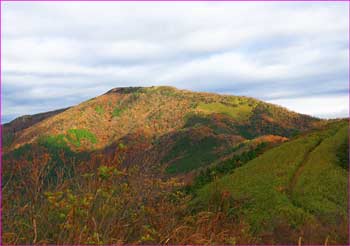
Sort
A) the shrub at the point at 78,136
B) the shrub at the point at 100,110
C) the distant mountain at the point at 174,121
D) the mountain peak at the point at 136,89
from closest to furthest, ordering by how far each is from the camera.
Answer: the distant mountain at the point at 174,121
the shrub at the point at 78,136
the shrub at the point at 100,110
the mountain peak at the point at 136,89

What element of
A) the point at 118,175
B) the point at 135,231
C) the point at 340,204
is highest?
the point at 118,175

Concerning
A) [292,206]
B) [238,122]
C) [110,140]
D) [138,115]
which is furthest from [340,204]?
[138,115]

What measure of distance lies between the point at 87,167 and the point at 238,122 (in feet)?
387

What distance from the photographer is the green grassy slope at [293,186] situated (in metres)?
24.5

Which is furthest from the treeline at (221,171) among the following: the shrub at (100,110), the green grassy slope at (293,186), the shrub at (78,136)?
the shrub at (100,110)

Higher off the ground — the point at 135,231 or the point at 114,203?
the point at 114,203

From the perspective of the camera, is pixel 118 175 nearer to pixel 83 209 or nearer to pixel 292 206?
pixel 83 209

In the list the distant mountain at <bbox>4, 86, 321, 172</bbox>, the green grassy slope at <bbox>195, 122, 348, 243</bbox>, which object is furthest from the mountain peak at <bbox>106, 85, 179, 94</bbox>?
the green grassy slope at <bbox>195, 122, 348, 243</bbox>

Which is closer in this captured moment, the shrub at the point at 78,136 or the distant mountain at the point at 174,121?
the distant mountain at the point at 174,121

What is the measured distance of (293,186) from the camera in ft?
94.1

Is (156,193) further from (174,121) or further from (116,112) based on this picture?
(116,112)

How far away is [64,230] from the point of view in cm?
628

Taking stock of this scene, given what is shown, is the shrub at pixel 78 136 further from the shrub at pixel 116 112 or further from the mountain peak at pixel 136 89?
the mountain peak at pixel 136 89

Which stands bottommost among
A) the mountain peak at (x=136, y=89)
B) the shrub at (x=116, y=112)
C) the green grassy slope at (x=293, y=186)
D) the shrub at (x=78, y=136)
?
the green grassy slope at (x=293, y=186)
